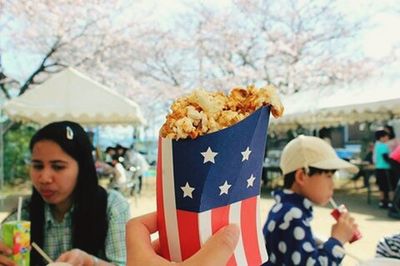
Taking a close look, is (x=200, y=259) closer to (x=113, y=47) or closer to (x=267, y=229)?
(x=267, y=229)

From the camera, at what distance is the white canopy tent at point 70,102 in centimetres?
623

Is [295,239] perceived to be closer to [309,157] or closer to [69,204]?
[309,157]

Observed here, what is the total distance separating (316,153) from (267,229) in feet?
1.30

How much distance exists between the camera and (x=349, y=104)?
941cm

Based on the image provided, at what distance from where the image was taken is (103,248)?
1.76 meters

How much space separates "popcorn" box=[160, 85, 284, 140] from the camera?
798 mm

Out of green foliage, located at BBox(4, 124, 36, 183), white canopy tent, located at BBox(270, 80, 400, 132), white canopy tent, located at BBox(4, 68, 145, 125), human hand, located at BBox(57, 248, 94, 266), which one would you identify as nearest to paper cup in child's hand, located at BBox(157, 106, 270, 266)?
human hand, located at BBox(57, 248, 94, 266)

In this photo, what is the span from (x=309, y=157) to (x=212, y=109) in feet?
4.16

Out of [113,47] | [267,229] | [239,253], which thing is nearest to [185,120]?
[239,253]

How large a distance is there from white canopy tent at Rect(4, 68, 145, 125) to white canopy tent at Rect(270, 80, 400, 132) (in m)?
4.83

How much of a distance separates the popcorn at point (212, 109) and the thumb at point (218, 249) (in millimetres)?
172

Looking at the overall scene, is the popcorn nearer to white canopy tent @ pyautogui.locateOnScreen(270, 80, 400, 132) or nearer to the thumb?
the thumb

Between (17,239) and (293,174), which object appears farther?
(293,174)

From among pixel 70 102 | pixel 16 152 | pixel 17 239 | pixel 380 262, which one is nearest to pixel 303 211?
pixel 380 262
